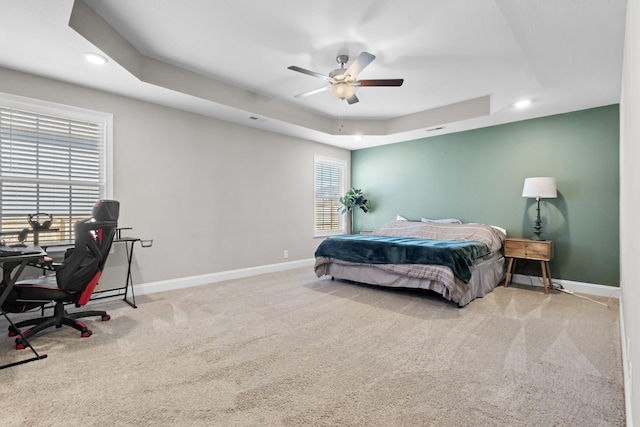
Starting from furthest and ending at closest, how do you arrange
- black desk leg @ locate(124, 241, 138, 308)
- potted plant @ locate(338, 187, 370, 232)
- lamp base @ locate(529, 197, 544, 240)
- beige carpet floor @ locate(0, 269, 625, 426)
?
potted plant @ locate(338, 187, 370, 232), lamp base @ locate(529, 197, 544, 240), black desk leg @ locate(124, 241, 138, 308), beige carpet floor @ locate(0, 269, 625, 426)

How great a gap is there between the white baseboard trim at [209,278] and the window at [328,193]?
1.02m

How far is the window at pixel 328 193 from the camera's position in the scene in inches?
255

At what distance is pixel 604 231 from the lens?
4.14 m

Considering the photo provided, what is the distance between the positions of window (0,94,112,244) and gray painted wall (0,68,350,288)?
15 cm

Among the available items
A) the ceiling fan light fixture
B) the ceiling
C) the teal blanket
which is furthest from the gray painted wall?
the ceiling fan light fixture

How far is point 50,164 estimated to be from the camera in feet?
11.2

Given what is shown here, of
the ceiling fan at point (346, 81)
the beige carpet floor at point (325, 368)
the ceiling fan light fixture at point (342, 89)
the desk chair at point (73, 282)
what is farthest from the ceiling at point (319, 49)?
the beige carpet floor at point (325, 368)

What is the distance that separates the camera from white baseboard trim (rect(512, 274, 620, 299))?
403cm

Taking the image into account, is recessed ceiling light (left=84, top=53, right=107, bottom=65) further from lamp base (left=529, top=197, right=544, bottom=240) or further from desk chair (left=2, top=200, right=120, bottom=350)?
lamp base (left=529, top=197, right=544, bottom=240)

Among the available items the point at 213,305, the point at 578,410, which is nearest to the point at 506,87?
the point at 578,410

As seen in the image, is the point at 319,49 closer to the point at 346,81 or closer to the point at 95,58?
the point at 346,81

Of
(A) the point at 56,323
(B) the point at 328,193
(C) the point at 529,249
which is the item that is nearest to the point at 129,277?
(A) the point at 56,323

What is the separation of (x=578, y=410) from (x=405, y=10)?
9.95 feet

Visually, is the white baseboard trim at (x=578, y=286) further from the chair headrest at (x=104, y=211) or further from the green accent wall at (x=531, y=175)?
the chair headrest at (x=104, y=211)
